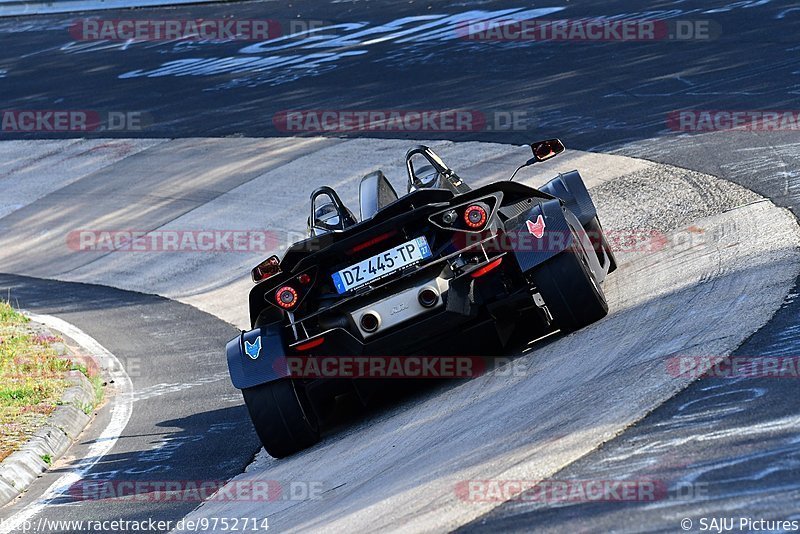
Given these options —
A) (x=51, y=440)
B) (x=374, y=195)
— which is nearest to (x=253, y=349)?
(x=374, y=195)

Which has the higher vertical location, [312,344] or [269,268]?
[269,268]

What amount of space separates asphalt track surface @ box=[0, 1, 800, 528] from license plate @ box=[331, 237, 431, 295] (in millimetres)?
2192

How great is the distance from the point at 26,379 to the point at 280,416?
4.32 metres

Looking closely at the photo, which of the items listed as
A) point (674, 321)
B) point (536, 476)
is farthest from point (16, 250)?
point (536, 476)

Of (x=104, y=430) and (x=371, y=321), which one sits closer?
(x=371, y=321)

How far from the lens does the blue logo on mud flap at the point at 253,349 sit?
7.73 metres

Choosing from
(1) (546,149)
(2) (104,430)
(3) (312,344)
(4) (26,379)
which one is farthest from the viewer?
(4) (26,379)

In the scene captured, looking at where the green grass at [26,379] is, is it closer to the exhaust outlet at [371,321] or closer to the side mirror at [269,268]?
the side mirror at [269,268]

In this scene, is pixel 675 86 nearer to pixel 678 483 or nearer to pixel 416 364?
pixel 416 364

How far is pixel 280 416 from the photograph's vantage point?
7.68m

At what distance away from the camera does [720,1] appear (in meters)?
21.0

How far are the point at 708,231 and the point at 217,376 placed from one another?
14.3 feet

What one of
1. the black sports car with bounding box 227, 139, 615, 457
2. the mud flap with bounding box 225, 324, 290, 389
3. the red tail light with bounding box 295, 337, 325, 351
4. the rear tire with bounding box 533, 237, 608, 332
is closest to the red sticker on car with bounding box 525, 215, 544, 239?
the black sports car with bounding box 227, 139, 615, 457

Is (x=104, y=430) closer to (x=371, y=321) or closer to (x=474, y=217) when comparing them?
(x=371, y=321)
